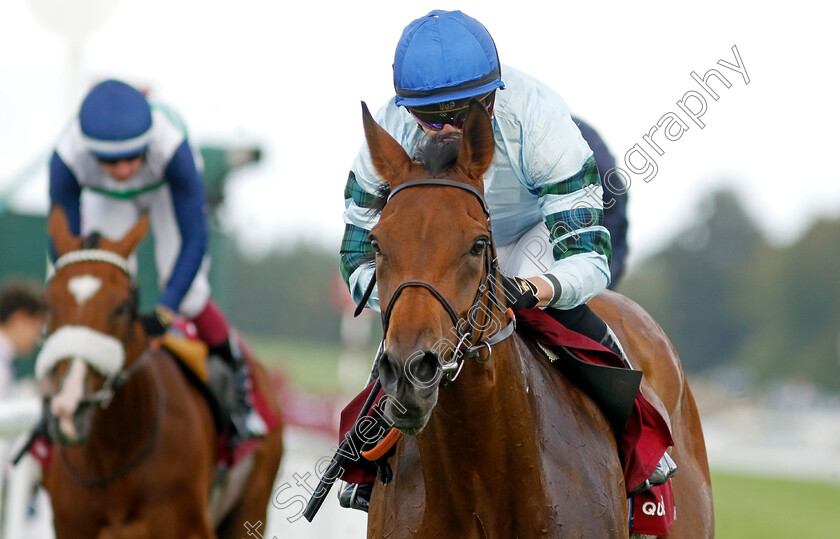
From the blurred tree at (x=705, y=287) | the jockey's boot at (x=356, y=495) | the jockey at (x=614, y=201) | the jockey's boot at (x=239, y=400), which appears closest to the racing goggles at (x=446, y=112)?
the jockey's boot at (x=356, y=495)

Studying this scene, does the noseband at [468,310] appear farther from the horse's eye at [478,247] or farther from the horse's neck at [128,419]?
the horse's neck at [128,419]

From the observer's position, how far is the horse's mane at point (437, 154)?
2998 millimetres

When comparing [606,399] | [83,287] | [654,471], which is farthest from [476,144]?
[83,287]

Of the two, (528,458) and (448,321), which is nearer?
(448,321)

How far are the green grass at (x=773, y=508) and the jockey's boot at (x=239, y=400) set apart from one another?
6502 millimetres

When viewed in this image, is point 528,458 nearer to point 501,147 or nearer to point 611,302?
point 501,147

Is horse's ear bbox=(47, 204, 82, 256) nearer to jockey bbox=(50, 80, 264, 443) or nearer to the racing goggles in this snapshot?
jockey bbox=(50, 80, 264, 443)

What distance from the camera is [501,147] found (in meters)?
3.69

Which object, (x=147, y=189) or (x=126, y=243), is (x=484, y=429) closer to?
(x=126, y=243)

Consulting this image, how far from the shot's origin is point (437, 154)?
301 centimetres

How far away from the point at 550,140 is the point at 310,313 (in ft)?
255

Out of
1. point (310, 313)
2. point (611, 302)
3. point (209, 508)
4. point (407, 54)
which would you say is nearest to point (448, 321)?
point (407, 54)

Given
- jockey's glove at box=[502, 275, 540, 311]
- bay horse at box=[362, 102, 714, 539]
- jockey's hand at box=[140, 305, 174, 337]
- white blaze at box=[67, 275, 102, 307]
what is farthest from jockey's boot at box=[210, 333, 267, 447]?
jockey's glove at box=[502, 275, 540, 311]

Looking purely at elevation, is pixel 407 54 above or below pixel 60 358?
above
